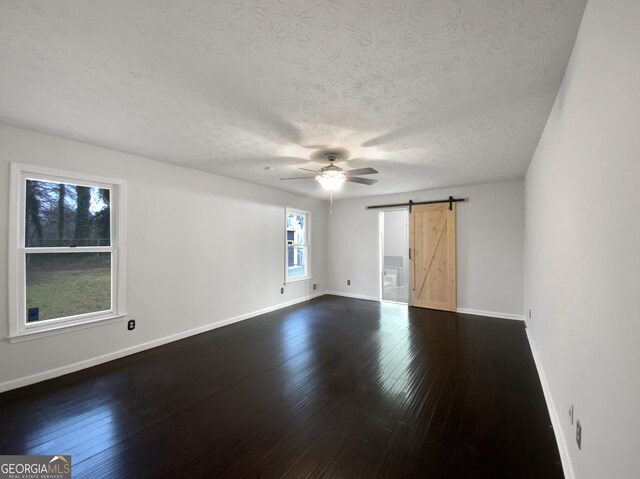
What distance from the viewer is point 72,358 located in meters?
2.88

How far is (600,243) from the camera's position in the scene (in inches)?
44.2

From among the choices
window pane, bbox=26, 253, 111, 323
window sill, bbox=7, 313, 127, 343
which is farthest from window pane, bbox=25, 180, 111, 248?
window sill, bbox=7, 313, 127, 343

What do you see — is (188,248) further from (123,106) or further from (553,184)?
(553,184)

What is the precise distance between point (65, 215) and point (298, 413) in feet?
10.5

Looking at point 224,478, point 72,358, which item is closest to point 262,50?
point 224,478

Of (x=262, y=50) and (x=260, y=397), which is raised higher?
(x=262, y=50)

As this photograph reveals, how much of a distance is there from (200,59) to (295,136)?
1214 mm

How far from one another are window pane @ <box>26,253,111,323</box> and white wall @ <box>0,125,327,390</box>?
209 millimetres

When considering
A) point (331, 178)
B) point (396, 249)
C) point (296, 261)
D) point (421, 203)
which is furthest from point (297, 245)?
point (396, 249)

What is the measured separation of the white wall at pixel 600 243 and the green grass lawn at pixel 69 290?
4.27 metres

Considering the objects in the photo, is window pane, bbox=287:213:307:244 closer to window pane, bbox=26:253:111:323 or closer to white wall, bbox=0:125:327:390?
white wall, bbox=0:125:327:390

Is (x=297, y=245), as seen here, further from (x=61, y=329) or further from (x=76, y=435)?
(x=76, y=435)

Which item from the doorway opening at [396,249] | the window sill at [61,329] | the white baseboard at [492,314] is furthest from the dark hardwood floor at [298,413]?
the doorway opening at [396,249]

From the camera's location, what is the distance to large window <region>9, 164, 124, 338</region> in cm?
260
